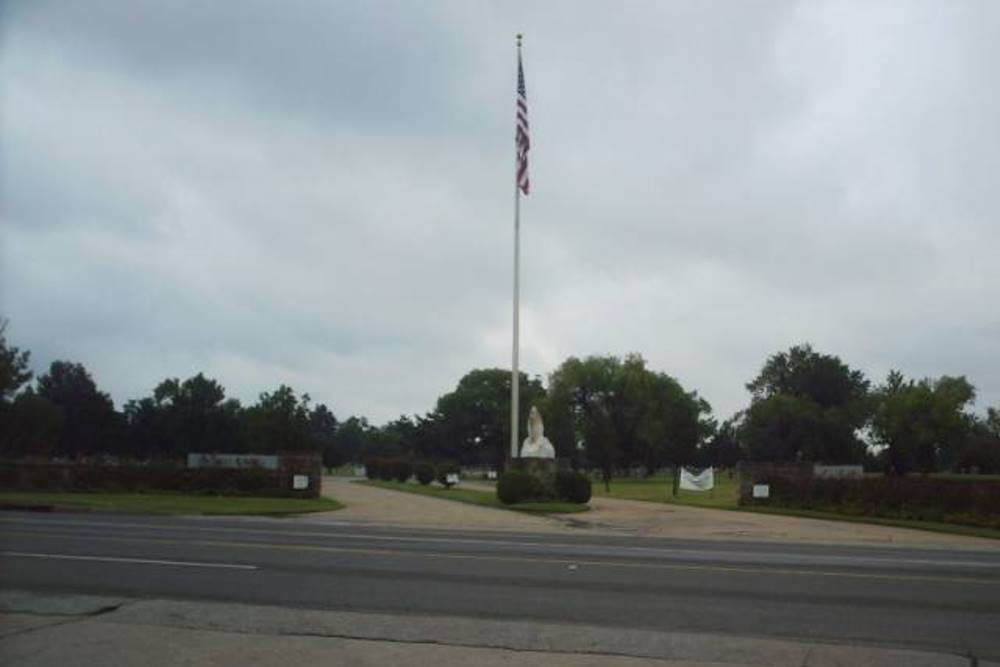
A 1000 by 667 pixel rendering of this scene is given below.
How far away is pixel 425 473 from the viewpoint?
57250 mm

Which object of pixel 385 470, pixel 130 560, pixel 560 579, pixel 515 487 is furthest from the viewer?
pixel 385 470

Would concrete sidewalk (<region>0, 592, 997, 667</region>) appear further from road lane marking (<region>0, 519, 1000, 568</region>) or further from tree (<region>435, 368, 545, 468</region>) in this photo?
tree (<region>435, 368, 545, 468</region>)

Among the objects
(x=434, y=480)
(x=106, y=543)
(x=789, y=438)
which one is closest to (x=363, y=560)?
(x=106, y=543)

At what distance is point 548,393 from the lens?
320ft

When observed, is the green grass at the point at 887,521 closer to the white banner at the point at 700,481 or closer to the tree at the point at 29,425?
the white banner at the point at 700,481

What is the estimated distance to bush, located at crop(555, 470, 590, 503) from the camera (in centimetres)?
3422

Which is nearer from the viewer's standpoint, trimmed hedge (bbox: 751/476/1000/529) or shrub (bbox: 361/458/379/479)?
trimmed hedge (bbox: 751/476/1000/529)

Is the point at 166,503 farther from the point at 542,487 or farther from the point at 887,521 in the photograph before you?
the point at 887,521

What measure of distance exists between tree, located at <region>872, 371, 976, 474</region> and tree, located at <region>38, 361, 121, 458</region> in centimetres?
7087

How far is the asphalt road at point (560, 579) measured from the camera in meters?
9.86

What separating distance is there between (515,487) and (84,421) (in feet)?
242

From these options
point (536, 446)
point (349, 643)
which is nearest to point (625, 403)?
point (536, 446)

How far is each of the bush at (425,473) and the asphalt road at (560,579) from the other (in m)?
38.2

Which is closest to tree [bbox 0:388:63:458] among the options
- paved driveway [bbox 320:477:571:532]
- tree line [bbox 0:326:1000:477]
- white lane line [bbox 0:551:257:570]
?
tree line [bbox 0:326:1000:477]
